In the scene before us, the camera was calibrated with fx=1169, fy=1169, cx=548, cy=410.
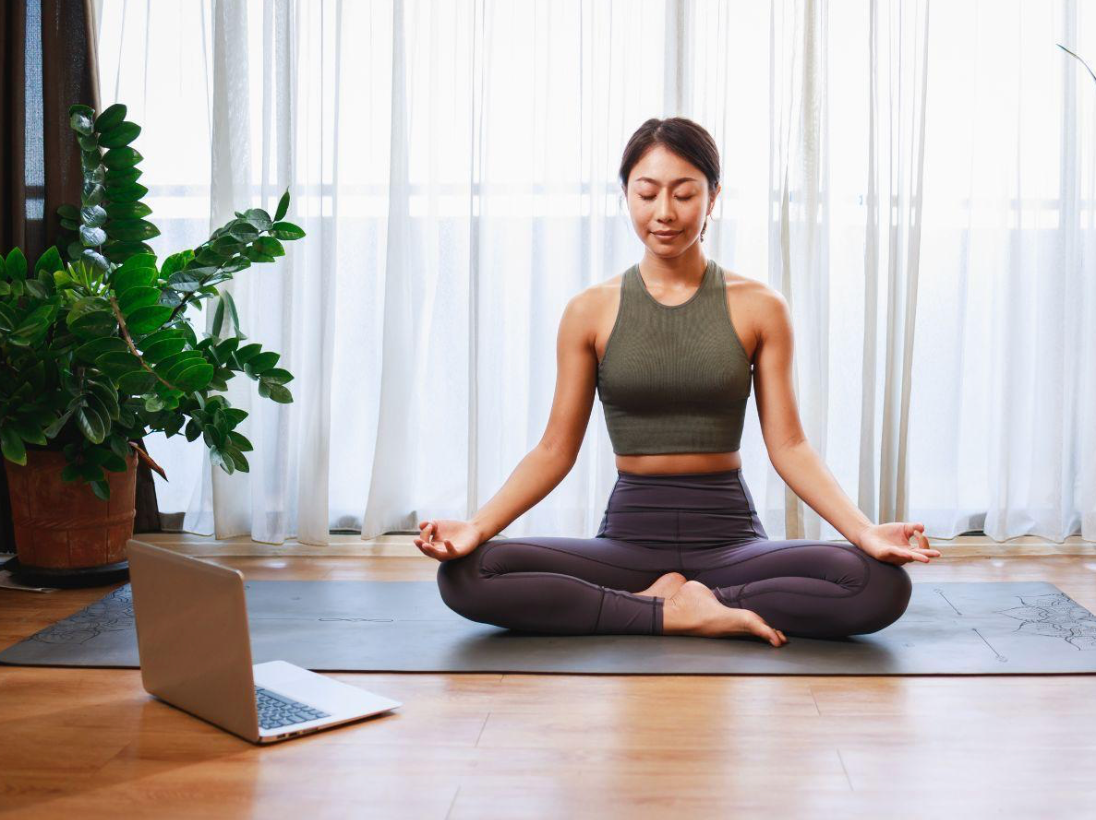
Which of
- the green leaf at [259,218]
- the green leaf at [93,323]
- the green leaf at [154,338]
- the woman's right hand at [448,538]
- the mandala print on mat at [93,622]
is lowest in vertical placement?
the mandala print on mat at [93,622]

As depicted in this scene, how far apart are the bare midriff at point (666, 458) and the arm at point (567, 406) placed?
0.08ft

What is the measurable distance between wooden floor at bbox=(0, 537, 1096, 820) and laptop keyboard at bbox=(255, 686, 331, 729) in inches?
1.8

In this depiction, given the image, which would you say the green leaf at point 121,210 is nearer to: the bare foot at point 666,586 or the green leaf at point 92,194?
the green leaf at point 92,194

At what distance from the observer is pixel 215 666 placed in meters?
1.68

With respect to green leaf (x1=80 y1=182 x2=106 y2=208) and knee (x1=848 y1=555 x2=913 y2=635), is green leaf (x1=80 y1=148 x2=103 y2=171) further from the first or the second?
knee (x1=848 y1=555 x2=913 y2=635)

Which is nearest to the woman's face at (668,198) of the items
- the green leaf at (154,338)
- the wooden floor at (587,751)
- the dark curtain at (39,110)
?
the wooden floor at (587,751)

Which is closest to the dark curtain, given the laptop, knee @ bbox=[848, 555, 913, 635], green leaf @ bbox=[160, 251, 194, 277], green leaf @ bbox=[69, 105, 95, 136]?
green leaf @ bbox=[69, 105, 95, 136]

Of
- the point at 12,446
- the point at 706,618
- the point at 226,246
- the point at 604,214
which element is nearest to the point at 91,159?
the point at 226,246

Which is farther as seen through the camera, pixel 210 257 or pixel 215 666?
pixel 210 257

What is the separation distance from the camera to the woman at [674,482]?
212cm

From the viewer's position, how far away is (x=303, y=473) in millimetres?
3086

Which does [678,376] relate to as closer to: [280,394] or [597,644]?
[597,644]

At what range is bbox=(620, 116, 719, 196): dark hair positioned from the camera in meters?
2.21

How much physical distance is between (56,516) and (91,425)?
340mm
